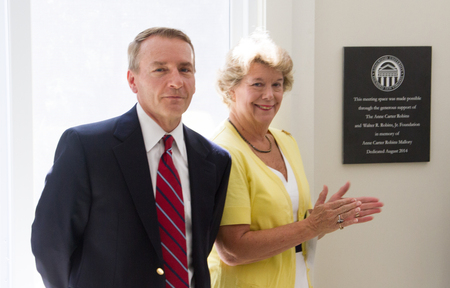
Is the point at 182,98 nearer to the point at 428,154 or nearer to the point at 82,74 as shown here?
the point at 82,74

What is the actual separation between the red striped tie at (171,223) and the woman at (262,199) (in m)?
0.32

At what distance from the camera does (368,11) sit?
2.41 meters

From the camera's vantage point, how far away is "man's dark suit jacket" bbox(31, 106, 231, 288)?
1.28 metres

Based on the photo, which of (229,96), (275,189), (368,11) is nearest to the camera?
(275,189)

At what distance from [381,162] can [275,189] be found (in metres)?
1.00

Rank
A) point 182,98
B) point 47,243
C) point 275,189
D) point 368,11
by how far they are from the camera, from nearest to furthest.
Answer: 1. point 47,243
2. point 182,98
3. point 275,189
4. point 368,11

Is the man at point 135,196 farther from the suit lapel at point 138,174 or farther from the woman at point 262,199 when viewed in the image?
the woman at point 262,199

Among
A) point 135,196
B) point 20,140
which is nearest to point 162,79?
point 135,196

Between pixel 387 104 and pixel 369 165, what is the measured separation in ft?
1.28

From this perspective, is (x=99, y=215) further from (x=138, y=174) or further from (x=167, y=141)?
(x=167, y=141)

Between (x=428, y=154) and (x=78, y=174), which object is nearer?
(x=78, y=174)

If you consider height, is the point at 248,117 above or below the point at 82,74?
below

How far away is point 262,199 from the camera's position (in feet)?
5.74

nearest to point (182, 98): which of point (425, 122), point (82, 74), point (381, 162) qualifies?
point (82, 74)
